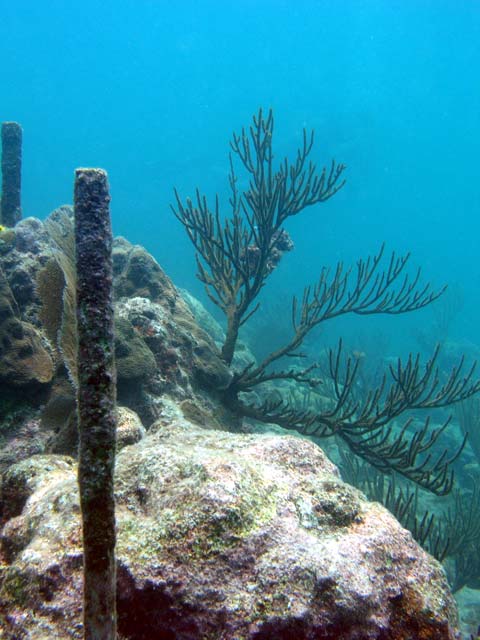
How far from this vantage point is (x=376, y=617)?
4.50ft

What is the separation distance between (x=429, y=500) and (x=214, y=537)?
886 centimetres

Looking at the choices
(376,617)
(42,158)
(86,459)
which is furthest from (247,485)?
(42,158)

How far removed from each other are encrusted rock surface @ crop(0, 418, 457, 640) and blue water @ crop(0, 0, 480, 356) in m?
62.0

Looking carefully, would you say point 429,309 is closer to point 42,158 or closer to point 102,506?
point 102,506

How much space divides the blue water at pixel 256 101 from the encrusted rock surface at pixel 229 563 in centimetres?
6202

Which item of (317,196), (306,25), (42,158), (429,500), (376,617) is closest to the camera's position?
(376,617)

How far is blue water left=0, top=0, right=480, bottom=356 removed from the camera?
75000 mm

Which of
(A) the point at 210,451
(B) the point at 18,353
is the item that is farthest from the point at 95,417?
(B) the point at 18,353

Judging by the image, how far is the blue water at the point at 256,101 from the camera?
75.0 m

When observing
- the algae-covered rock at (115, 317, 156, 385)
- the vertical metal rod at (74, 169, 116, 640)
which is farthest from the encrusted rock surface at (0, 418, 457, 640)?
the algae-covered rock at (115, 317, 156, 385)

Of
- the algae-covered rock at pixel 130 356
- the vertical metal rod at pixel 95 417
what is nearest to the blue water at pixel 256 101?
the algae-covered rock at pixel 130 356

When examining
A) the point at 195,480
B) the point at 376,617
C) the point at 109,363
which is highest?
the point at 109,363

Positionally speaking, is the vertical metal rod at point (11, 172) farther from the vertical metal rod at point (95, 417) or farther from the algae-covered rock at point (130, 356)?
the vertical metal rod at point (95, 417)

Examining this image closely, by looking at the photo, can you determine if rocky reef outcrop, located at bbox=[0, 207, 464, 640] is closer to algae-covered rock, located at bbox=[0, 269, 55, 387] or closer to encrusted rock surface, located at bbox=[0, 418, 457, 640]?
encrusted rock surface, located at bbox=[0, 418, 457, 640]
